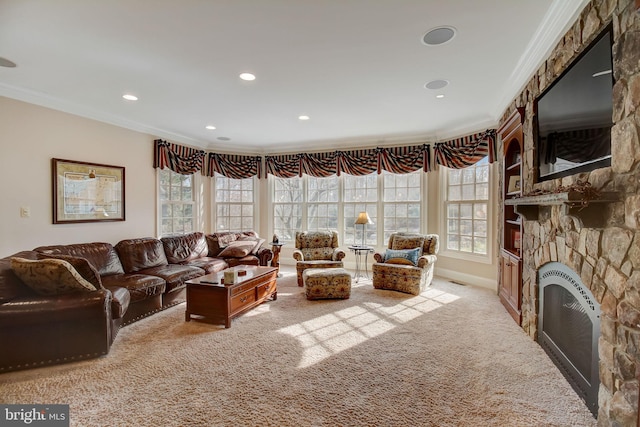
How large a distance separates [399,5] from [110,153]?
15.1ft

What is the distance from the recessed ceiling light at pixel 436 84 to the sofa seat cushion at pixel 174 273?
390cm

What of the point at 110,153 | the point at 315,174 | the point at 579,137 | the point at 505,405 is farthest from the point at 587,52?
the point at 110,153

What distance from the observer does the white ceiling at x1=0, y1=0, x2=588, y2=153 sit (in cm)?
215

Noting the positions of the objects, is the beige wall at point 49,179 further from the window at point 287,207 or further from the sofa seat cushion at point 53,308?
the window at point 287,207

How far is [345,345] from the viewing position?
286cm

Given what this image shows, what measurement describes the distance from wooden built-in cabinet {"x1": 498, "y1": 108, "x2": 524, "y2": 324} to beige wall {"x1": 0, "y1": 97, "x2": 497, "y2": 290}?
2.49 feet

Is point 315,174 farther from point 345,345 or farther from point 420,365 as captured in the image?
point 420,365

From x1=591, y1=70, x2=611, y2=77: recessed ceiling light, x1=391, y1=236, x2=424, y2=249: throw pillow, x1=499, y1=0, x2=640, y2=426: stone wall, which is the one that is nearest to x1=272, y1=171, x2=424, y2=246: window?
x1=391, y1=236, x2=424, y2=249: throw pillow

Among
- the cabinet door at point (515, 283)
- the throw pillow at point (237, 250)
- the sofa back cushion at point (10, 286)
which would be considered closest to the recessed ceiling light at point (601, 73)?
the cabinet door at point (515, 283)

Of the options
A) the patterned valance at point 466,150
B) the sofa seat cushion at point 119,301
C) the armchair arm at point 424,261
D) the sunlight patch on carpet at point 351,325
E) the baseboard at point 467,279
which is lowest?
the sunlight patch on carpet at point 351,325

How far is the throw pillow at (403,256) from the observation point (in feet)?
15.3

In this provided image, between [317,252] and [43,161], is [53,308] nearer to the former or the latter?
[43,161]

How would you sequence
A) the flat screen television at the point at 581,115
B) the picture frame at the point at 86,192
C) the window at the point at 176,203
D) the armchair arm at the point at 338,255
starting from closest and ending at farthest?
the flat screen television at the point at 581,115, the picture frame at the point at 86,192, the armchair arm at the point at 338,255, the window at the point at 176,203

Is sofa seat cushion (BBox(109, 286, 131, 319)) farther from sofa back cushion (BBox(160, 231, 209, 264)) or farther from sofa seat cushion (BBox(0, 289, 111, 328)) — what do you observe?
sofa back cushion (BBox(160, 231, 209, 264))
